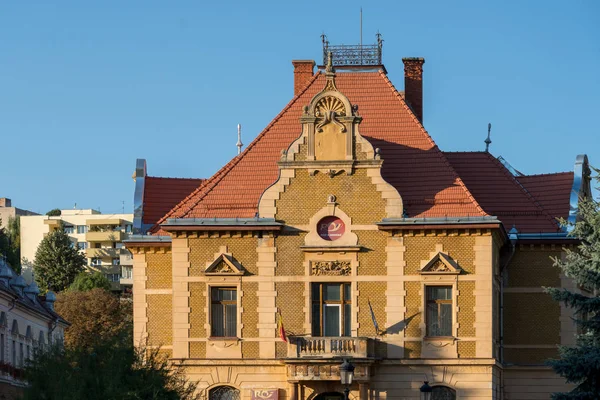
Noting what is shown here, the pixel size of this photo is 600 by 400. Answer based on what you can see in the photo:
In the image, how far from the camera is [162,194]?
208 feet

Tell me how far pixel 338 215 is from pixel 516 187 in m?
9.70

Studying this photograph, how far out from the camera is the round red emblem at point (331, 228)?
56.1 m

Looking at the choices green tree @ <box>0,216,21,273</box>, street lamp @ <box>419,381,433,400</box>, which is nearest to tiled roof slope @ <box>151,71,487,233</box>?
street lamp @ <box>419,381,433,400</box>

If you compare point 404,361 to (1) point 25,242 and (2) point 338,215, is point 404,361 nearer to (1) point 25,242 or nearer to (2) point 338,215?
(2) point 338,215

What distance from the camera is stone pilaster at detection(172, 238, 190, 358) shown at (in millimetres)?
55844

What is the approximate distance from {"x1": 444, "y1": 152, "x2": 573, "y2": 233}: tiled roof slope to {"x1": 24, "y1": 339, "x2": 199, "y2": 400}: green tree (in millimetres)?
17893

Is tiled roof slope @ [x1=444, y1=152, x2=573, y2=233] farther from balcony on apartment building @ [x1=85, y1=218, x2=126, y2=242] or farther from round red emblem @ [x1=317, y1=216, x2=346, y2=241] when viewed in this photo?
balcony on apartment building @ [x1=85, y1=218, x2=126, y2=242]

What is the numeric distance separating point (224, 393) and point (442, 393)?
24.7ft

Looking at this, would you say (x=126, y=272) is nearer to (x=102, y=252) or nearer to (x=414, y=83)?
(x=102, y=252)

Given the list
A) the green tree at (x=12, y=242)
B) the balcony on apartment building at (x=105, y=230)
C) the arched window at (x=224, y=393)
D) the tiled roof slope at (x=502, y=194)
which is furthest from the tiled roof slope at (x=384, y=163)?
the balcony on apartment building at (x=105, y=230)

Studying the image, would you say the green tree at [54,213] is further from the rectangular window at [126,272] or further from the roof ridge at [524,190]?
the roof ridge at [524,190]

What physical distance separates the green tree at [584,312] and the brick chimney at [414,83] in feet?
53.6

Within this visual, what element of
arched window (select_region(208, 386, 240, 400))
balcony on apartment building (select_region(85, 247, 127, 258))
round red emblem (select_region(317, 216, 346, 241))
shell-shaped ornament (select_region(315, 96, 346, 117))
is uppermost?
balcony on apartment building (select_region(85, 247, 127, 258))

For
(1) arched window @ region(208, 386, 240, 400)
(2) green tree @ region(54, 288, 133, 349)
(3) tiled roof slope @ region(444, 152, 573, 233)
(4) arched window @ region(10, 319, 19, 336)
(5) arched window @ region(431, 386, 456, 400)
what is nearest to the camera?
(5) arched window @ region(431, 386, 456, 400)
